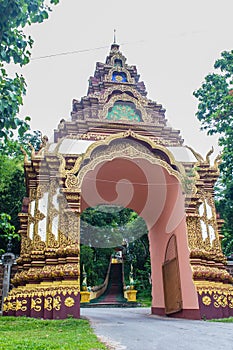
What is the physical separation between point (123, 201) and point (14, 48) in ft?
22.7

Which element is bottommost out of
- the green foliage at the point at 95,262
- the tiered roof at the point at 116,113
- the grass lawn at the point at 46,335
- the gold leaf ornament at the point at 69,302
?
the grass lawn at the point at 46,335

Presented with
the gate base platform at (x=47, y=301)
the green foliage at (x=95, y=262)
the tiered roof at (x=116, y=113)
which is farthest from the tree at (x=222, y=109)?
the green foliage at (x=95, y=262)

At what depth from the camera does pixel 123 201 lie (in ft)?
34.0

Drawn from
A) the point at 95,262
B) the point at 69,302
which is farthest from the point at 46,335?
the point at 95,262

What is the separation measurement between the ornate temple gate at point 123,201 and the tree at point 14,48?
365 cm

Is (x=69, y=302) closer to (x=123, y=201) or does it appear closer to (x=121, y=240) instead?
(x=123, y=201)

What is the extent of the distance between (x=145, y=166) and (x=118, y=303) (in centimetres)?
1048

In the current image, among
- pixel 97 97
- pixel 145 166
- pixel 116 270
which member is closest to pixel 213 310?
pixel 145 166

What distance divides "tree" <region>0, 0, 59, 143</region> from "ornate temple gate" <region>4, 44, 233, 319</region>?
3.65 metres

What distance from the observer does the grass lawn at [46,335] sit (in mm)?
3459

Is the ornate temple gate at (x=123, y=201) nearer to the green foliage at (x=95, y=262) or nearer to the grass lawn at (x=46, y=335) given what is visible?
the grass lawn at (x=46, y=335)

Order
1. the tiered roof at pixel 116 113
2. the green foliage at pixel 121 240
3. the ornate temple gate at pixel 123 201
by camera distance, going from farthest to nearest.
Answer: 1. the green foliage at pixel 121 240
2. the tiered roof at pixel 116 113
3. the ornate temple gate at pixel 123 201

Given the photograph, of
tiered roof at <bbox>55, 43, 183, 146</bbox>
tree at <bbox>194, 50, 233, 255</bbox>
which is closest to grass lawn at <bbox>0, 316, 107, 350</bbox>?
tiered roof at <bbox>55, 43, 183, 146</bbox>

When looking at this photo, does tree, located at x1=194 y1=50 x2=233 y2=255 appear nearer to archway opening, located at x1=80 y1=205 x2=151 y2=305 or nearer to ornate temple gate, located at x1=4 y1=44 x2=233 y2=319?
ornate temple gate, located at x1=4 y1=44 x2=233 y2=319
